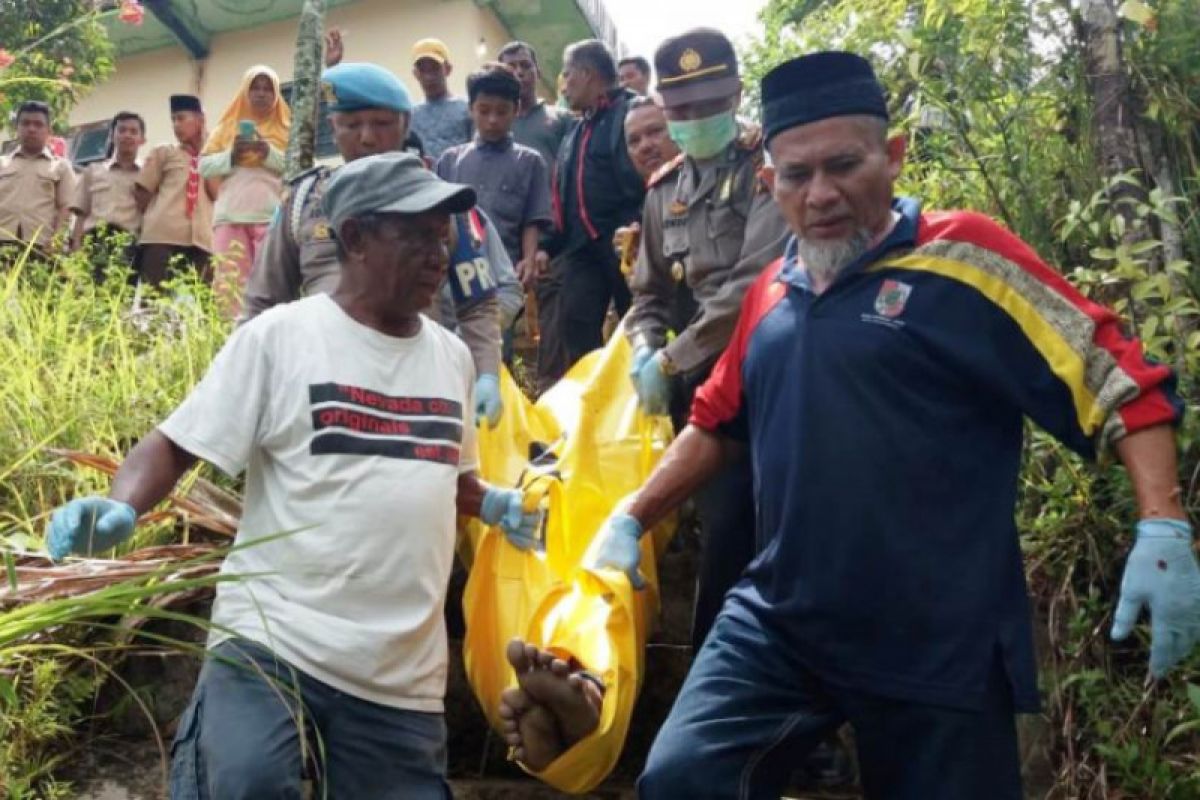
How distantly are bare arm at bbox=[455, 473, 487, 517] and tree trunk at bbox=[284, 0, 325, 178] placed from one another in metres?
2.97

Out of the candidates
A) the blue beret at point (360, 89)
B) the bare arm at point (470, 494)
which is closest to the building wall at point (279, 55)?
the blue beret at point (360, 89)

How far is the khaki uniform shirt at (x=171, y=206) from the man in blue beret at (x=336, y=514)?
4.91 meters

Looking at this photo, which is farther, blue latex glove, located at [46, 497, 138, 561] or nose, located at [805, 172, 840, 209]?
nose, located at [805, 172, 840, 209]

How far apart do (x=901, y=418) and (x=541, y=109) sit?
4.38 meters

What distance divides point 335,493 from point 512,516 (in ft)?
2.32

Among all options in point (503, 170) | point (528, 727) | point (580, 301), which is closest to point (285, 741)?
point (528, 727)

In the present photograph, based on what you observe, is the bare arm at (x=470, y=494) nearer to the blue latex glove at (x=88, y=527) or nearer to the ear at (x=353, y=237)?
the ear at (x=353, y=237)

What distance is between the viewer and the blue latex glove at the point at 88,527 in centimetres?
184

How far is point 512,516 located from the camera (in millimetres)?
2707

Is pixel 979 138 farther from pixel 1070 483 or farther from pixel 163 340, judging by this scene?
Result: pixel 163 340

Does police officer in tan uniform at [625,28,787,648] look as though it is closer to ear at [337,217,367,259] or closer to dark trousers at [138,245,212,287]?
ear at [337,217,367,259]

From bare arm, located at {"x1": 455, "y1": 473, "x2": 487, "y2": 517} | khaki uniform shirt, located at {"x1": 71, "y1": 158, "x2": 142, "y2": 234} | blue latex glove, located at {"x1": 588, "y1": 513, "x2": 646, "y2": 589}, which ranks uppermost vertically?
Answer: khaki uniform shirt, located at {"x1": 71, "y1": 158, "x2": 142, "y2": 234}

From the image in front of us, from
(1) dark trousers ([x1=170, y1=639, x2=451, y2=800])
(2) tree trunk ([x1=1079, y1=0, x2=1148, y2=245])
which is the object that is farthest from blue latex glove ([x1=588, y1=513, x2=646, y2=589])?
(2) tree trunk ([x1=1079, y1=0, x2=1148, y2=245])

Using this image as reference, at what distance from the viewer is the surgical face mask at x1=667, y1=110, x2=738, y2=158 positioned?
3211mm
